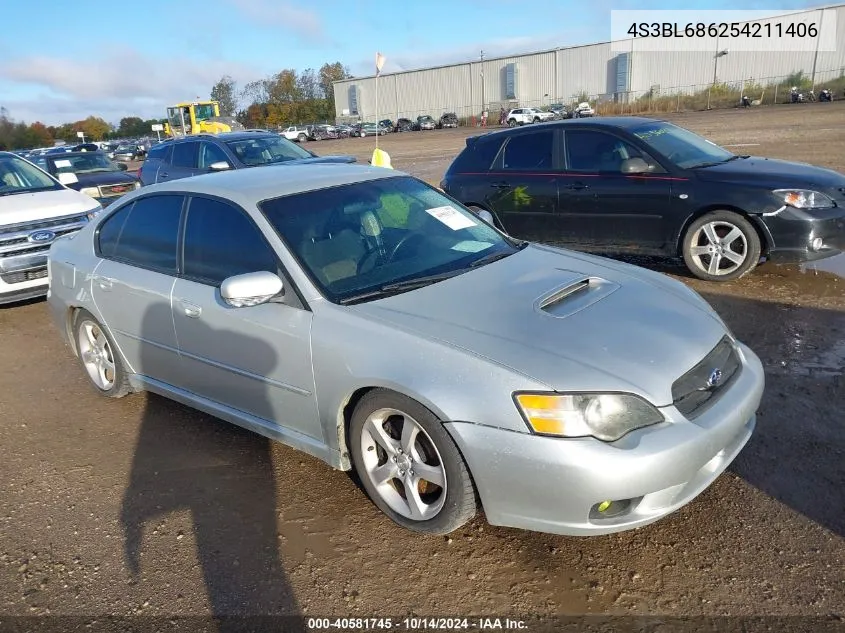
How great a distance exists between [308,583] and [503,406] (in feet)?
3.68

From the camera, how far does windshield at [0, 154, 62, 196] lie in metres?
8.11

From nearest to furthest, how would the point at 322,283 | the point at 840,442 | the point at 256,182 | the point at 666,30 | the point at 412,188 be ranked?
the point at 322,283
the point at 840,442
the point at 256,182
the point at 412,188
the point at 666,30

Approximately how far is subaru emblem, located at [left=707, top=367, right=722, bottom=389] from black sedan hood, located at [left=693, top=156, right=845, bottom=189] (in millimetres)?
3908

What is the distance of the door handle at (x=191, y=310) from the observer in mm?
3662

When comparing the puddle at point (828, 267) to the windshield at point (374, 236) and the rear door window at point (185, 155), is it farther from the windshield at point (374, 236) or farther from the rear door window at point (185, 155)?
the rear door window at point (185, 155)

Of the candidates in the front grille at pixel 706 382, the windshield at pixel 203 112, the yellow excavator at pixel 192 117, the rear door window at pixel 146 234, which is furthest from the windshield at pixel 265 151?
the windshield at pixel 203 112

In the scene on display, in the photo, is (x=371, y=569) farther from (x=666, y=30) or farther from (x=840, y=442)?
(x=666, y=30)

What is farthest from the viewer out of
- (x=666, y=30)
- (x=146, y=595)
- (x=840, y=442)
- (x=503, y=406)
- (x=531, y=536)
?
(x=666, y=30)

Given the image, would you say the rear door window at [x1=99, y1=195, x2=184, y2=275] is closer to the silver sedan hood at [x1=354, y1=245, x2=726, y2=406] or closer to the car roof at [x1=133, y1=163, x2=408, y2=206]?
the car roof at [x1=133, y1=163, x2=408, y2=206]

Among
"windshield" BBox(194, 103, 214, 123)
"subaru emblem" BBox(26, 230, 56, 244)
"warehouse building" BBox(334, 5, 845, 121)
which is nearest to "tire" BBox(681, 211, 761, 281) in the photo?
"subaru emblem" BBox(26, 230, 56, 244)

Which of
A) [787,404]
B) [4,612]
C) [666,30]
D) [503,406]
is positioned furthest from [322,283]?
[666,30]

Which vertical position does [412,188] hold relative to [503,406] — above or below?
above

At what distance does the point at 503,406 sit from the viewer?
2584mm

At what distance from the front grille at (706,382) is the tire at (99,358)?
140 inches
